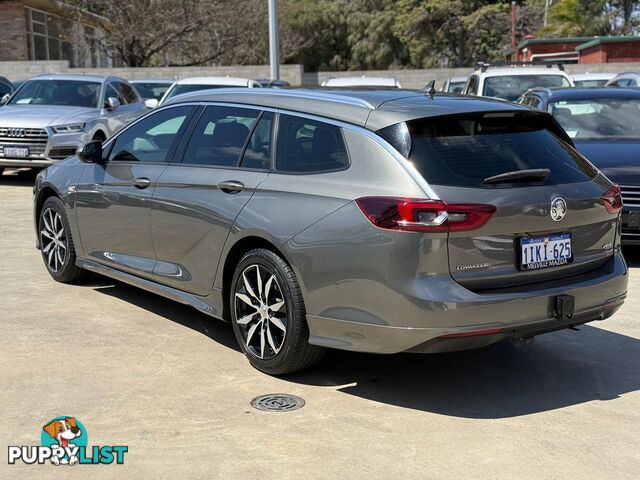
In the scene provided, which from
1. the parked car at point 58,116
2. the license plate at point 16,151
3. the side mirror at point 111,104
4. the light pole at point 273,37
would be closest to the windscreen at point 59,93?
the parked car at point 58,116

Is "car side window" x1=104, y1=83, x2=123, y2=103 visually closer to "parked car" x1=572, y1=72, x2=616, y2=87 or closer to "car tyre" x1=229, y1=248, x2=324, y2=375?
"parked car" x1=572, y1=72, x2=616, y2=87

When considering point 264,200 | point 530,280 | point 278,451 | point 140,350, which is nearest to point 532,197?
point 530,280

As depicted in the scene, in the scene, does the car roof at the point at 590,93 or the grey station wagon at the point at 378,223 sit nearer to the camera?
the grey station wagon at the point at 378,223

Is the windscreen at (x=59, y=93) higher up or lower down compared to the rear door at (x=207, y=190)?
higher up

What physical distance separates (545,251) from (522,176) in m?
0.43

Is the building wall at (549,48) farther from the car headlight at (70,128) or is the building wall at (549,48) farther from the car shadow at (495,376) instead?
the car shadow at (495,376)

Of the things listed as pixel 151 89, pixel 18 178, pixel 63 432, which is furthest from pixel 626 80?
pixel 63 432

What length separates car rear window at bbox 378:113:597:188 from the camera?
4.80 meters

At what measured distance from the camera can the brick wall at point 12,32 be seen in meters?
36.4

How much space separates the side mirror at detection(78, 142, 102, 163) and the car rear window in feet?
9.53

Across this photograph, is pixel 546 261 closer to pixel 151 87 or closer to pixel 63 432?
pixel 63 432

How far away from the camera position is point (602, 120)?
10.2m

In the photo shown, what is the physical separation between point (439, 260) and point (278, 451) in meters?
1.25

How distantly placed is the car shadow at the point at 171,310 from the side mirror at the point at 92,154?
1.14 m
